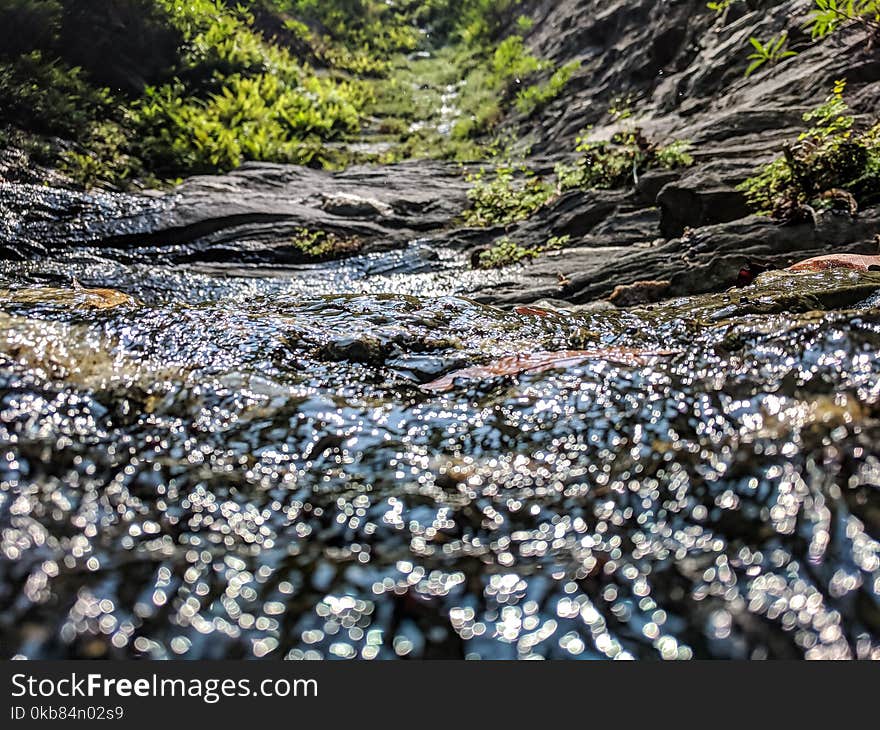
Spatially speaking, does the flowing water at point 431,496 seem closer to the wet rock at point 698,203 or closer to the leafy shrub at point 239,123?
the wet rock at point 698,203

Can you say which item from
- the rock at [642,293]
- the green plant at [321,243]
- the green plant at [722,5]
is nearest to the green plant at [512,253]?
the green plant at [321,243]

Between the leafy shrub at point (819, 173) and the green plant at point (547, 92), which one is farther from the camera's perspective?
the green plant at point (547, 92)

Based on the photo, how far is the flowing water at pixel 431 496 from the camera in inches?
59.4

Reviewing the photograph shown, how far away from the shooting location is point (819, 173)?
5344 millimetres

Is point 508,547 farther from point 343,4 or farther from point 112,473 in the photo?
point 343,4

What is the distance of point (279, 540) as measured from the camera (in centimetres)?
180

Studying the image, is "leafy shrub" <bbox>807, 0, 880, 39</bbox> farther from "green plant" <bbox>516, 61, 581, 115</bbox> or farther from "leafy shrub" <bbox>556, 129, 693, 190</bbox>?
"green plant" <bbox>516, 61, 581, 115</bbox>

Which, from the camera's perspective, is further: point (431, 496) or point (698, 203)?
point (698, 203)

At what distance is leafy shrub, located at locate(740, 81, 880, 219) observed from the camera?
5152 millimetres

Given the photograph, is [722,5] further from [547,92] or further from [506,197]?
[506,197]

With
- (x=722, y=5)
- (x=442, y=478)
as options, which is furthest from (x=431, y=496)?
(x=722, y=5)

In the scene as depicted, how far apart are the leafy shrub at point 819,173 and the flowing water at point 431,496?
3357mm

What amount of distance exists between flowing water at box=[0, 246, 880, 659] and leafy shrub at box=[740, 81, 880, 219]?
3.36 metres

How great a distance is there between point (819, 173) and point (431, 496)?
5719 millimetres
